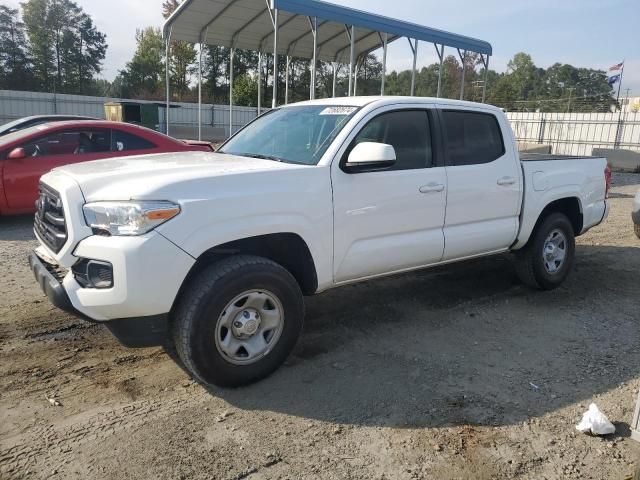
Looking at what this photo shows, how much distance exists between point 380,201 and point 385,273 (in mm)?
617

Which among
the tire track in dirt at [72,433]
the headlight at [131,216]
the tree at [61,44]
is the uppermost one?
the tree at [61,44]

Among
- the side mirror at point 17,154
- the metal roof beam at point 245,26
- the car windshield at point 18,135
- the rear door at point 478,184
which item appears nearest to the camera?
the rear door at point 478,184

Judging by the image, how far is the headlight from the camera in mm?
2955

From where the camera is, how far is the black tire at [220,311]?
313 centimetres

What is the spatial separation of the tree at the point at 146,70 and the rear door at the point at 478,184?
5820 cm

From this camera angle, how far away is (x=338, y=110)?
4242mm

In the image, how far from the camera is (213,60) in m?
57.4

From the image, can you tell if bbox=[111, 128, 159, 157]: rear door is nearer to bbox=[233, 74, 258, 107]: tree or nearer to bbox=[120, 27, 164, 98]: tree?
bbox=[233, 74, 258, 107]: tree

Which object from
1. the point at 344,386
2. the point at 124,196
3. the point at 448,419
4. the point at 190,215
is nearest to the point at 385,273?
the point at 344,386

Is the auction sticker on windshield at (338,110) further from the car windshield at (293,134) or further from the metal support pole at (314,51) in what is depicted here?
the metal support pole at (314,51)

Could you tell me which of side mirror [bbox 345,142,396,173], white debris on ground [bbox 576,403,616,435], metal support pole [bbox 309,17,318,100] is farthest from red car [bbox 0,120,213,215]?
white debris on ground [bbox 576,403,616,435]

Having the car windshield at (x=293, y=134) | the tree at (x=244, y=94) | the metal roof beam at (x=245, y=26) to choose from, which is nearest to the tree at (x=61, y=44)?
the tree at (x=244, y=94)

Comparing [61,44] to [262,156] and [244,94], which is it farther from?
[262,156]

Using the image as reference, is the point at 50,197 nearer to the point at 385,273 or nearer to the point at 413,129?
the point at 385,273
